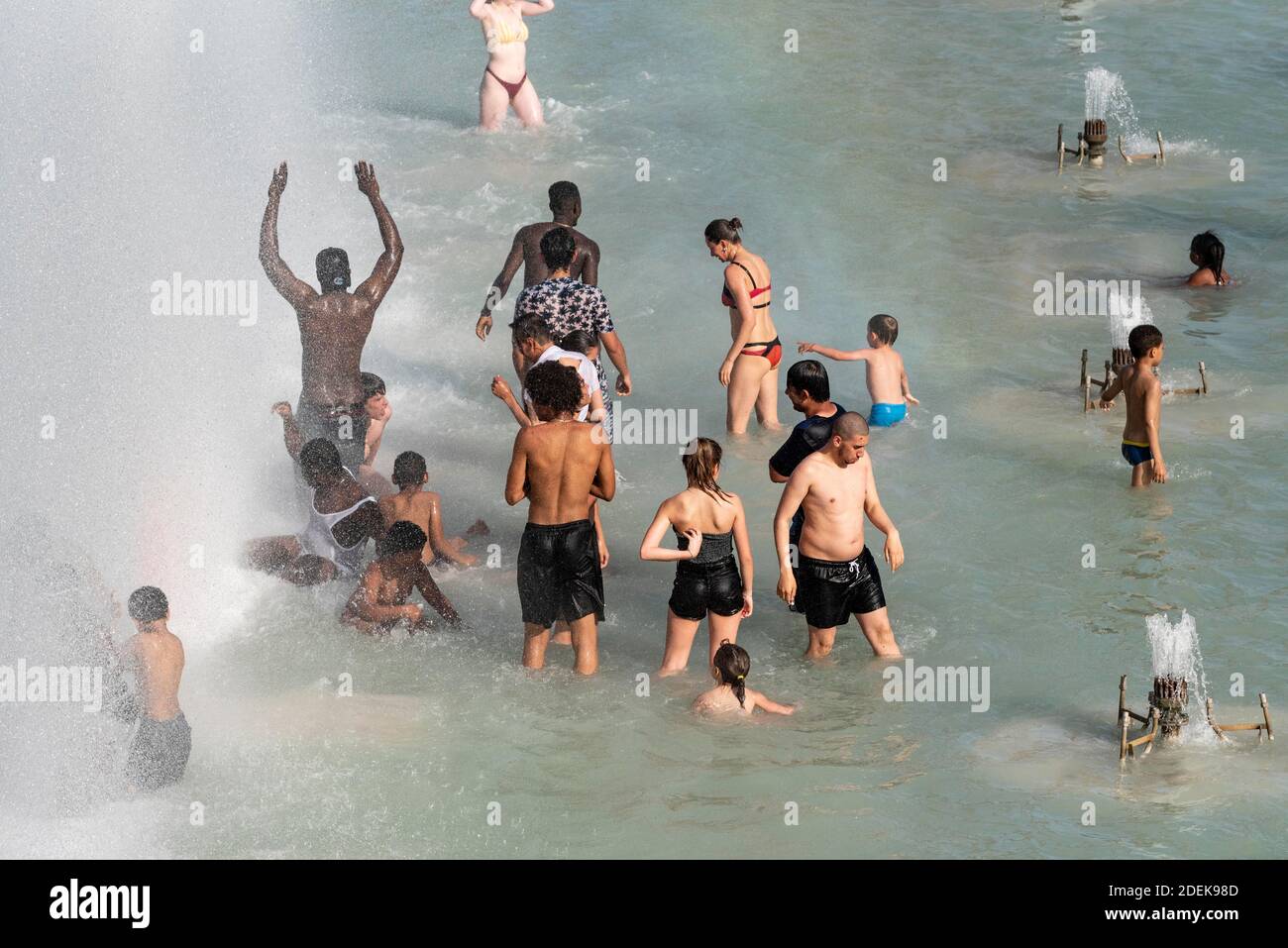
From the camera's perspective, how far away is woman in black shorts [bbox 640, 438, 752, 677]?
8.34m

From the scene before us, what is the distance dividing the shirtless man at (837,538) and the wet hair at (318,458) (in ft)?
9.17

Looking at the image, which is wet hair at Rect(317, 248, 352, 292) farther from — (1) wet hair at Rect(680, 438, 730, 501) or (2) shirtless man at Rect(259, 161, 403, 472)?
(1) wet hair at Rect(680, 438, 730, 501)

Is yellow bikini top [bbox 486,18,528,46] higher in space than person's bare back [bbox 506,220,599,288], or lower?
higher

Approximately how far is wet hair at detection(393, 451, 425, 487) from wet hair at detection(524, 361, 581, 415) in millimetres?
1484

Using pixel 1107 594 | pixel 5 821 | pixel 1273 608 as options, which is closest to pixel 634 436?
pixel 1107 594

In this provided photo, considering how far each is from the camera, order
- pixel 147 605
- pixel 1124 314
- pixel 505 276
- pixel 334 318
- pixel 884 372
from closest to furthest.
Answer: pixel 147 605
pixel 334 318
pixel 505 276
pixel 884 372
pixel 1124 314

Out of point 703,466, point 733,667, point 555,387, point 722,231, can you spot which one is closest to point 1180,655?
point 733,667

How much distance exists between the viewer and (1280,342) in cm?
1338

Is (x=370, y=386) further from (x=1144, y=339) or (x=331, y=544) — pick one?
(x=1144, y=339)

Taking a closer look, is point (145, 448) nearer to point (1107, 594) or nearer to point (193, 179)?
point (193, 179)

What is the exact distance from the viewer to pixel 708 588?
28.0 feet

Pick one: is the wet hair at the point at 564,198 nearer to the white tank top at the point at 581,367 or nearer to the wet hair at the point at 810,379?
the white tank top at the point at 581,367

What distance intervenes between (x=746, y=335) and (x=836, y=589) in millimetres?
3023
